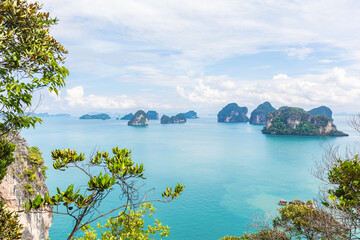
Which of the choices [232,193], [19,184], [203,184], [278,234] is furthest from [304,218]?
[203,184]

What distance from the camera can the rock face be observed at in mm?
12617

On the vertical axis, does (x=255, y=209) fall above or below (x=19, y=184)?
below

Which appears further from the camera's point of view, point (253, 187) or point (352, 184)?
point (253, 187)

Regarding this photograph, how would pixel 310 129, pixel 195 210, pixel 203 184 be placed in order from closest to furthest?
pixel 195 210 → pixel 203 184 → pixel 310 129

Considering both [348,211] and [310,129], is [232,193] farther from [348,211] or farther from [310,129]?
[310,129]

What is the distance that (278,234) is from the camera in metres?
14.8

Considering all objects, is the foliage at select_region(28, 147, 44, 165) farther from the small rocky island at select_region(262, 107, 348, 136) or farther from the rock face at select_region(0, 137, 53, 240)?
the small rocky island at select_region(262, 107, 348, 136)

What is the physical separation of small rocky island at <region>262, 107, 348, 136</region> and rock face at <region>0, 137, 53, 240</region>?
13547 cm

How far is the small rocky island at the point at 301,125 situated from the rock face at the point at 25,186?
Result: 135m

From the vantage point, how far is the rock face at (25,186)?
1262cm

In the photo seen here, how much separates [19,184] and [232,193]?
109ft

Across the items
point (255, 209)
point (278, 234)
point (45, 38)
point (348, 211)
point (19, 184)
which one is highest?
point (45, 38)

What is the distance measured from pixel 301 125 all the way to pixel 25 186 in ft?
479

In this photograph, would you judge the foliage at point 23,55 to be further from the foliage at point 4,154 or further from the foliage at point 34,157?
the foliage at point 34,157
